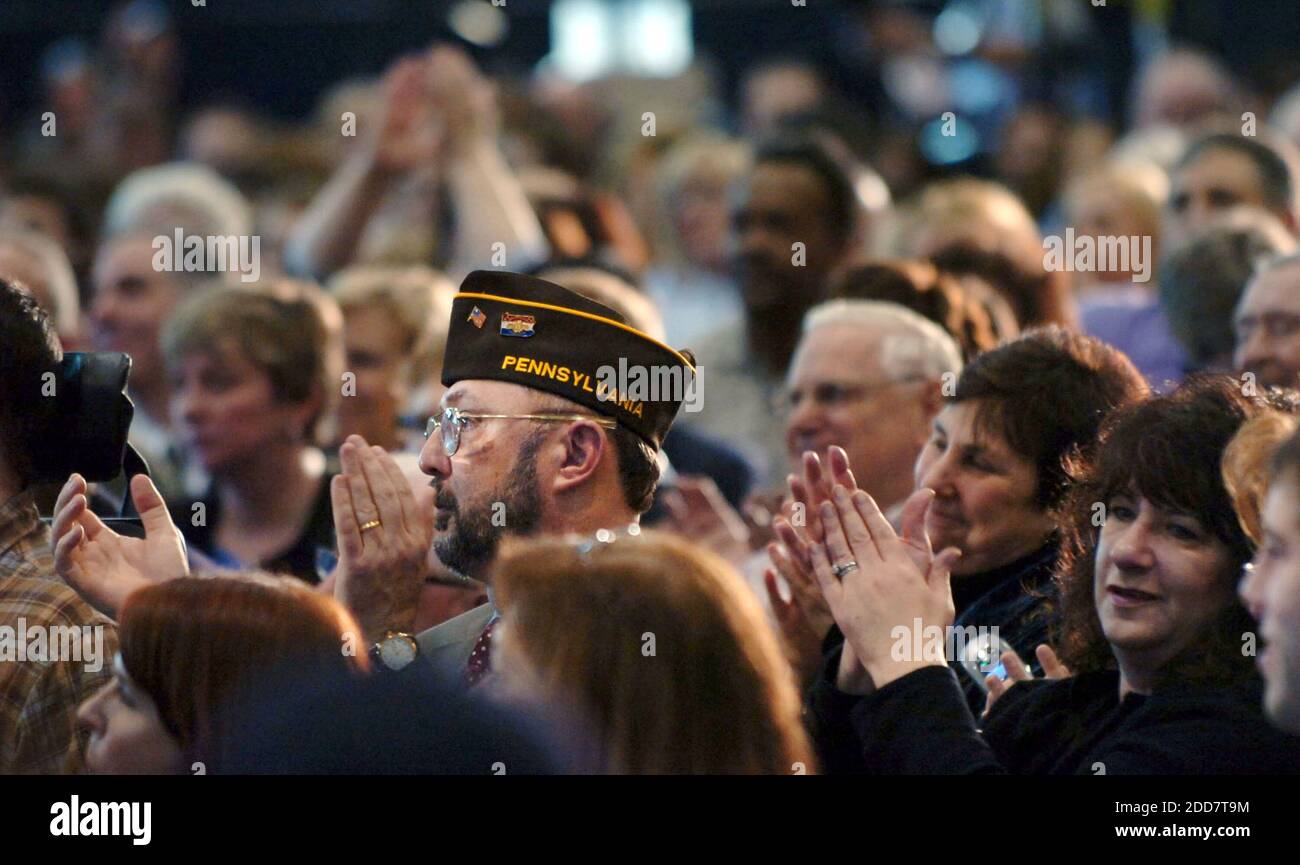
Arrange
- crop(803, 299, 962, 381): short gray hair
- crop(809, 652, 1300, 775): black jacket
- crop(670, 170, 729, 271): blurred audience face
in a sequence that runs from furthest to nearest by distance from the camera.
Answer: crop(670, 170, 729, 271): blurred audience face → crop(803, 299, 962, 381): short gray hair → crop(809, 652, 1300, 775): black jacket

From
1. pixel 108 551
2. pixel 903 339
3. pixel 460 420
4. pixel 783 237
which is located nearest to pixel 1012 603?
pixel 903 339

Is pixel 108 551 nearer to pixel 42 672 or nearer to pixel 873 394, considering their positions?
pixel 42 672

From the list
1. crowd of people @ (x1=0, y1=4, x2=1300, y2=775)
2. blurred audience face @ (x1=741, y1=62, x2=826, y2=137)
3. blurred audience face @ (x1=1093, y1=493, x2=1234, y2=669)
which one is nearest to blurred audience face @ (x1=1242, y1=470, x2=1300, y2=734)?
crowd of people @ (x1=0, y1=4, x2=1300, y2=775)

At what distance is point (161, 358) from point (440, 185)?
1131 mm

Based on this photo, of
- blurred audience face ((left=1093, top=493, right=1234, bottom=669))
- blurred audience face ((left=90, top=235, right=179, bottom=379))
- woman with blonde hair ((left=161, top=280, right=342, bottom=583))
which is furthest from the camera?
blurred audience face ((left=90, top=235, right=179, bottom=379))

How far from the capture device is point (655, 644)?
8.59 ft

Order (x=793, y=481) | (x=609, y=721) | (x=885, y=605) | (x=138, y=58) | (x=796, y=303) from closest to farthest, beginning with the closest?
(x=609, y=721)
(x=885, y=605)
(x=793, y=481)
(x=796, y=303)
(x=138, y=58)

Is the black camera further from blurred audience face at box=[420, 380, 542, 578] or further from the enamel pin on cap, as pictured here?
the enamel pin on cap

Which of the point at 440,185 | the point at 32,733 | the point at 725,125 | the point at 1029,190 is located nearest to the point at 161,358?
the point at 440,185

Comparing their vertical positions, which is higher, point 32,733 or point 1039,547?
point 1039,547

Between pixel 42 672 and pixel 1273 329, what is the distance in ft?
9.10

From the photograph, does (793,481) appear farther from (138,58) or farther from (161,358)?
(138,58)

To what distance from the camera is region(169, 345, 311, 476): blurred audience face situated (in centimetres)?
521

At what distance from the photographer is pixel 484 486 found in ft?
11.8
